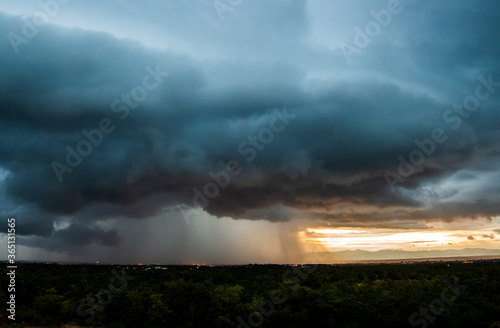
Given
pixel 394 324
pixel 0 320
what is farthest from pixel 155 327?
pixel 394 324

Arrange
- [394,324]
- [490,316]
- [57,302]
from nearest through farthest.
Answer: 1. [490,316]
2. [394,324]
3. [57,302]

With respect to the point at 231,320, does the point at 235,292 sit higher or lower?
higher

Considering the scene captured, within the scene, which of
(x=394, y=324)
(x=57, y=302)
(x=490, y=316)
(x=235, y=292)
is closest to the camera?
(x=490, y=316)

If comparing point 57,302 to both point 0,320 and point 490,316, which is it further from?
point 490,316

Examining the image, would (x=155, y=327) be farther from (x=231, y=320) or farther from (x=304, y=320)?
(x=304, y=320)

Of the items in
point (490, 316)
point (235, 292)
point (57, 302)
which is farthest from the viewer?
point (57, 302)

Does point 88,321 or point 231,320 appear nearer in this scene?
point 231,320

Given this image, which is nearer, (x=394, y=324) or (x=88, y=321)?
(x=394, y=324)

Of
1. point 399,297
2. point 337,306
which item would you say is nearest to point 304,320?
point 337,306

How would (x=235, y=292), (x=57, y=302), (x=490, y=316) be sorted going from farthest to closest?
1. (x=57, y=302)
2. (x=235, y=292)
3. (x=490, y=316)
